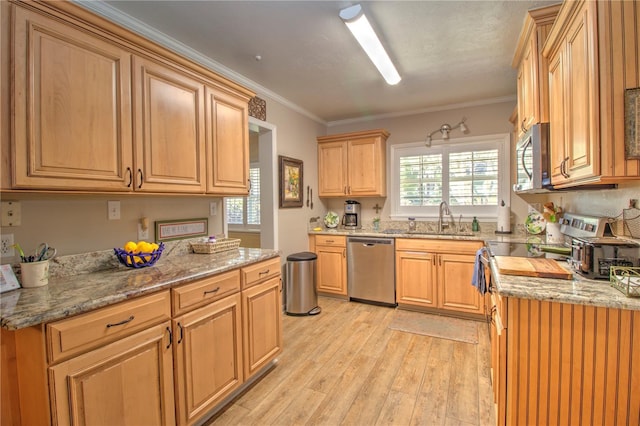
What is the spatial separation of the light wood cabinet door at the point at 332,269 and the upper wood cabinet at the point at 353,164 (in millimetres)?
832

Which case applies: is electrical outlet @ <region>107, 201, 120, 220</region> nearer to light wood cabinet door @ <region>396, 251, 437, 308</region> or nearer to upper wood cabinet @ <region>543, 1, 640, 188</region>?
upper wood cabinet @ <region>543, 1, 640, 188</region>

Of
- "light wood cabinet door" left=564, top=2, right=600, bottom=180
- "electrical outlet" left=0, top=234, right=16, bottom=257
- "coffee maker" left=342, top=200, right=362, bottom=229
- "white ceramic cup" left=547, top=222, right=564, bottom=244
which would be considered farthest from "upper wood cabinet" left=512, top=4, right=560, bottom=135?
"electrical outlet" left=0, top=234, right=16, bottom=257

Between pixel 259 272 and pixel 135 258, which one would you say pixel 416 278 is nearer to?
pixel 259 272

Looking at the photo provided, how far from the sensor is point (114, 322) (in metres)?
1.29

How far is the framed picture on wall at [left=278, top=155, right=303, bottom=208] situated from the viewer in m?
3.57

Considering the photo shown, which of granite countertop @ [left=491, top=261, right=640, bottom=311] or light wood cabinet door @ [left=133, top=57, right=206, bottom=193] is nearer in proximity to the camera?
granite countertop @ [left=491, top=261, right=640, bottom=311]

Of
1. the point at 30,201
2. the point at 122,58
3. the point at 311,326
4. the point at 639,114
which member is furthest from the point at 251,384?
the point at 639,114

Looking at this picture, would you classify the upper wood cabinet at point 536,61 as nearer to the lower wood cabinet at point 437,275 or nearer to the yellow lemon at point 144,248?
the lower wood cabinet at point 437,275

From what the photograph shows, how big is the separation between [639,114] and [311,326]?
9.50ft

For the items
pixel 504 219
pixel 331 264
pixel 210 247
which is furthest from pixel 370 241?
pixel 210 247

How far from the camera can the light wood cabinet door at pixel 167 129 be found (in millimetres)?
1729

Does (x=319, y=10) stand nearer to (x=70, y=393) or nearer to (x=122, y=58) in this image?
(x=122, y=58)

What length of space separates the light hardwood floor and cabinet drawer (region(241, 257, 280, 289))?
30.2 inches

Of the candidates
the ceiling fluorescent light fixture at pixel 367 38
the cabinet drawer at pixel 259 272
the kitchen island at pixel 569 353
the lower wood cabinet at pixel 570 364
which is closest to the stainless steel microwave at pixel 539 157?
the kitchen island at pixel 569 353
